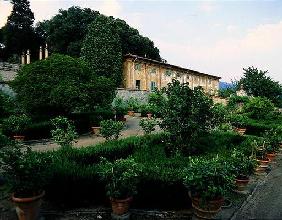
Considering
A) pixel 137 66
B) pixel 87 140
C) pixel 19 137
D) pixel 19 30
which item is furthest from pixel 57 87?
pixel 19 30

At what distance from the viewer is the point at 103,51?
40375mm

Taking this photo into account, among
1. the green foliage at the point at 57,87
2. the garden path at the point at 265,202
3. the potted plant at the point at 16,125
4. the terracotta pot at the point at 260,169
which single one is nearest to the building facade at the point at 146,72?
the green foliage at the point at 57,87

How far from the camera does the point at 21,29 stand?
167 ft

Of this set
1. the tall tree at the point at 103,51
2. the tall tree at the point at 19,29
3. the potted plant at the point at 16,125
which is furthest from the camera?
the tall tree at the point at 19,29

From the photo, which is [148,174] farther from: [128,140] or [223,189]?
[128,140]

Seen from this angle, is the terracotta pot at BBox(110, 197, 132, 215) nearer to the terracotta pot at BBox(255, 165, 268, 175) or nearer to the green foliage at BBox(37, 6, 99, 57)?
the terracotta pot at BBox(255, 165, 268, 175)

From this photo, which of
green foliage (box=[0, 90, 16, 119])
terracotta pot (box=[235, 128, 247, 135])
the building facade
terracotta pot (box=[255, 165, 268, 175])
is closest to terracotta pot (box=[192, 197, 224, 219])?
terracotta pot (box=[255, 165, 268, 175])

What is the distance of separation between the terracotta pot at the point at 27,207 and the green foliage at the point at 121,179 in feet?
5.41

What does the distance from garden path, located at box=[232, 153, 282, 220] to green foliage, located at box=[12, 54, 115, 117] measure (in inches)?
474

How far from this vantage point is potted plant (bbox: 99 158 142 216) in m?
7.70

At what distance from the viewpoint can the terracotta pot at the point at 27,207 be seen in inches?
281

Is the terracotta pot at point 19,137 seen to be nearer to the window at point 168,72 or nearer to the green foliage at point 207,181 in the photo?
the green foliage at point 207,181

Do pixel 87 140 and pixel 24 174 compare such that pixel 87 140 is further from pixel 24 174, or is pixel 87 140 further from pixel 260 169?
pixel 24 174

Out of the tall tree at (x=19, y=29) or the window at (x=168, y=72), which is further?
the tall tree at (x=19, y=29)
